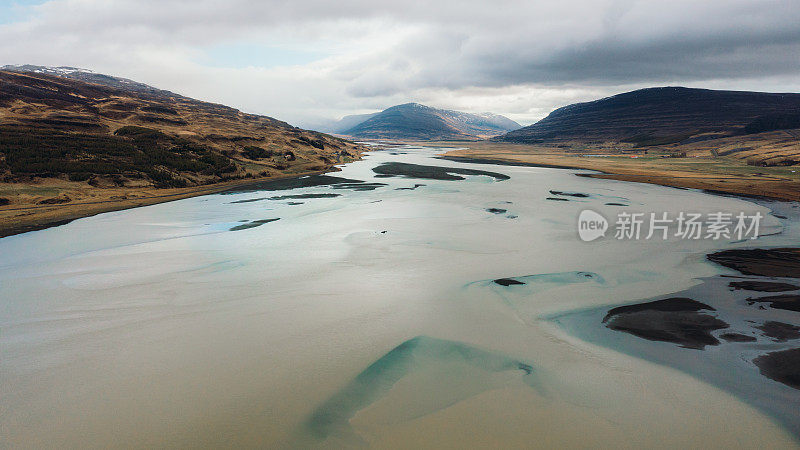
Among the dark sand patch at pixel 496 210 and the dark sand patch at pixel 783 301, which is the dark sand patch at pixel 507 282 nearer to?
the dark sand patch at pixel 783 301

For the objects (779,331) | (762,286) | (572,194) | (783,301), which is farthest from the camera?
(572,194)

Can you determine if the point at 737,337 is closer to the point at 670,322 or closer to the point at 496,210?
the point at 670,322

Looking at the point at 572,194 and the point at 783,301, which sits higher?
the point at 572,194

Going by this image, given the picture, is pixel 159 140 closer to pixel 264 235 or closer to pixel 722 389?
pixel 264 235

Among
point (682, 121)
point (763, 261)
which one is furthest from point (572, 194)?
point (682, 121)

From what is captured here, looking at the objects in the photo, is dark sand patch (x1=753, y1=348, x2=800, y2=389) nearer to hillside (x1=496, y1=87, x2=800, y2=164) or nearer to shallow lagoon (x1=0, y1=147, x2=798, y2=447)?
shallow lagoon (x1=0, y1=147, x2=798, y2=447)

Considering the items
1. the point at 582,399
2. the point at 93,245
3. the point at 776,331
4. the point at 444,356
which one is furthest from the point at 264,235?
the point at 776,331

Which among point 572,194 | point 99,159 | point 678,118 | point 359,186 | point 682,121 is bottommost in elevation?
point 572,194

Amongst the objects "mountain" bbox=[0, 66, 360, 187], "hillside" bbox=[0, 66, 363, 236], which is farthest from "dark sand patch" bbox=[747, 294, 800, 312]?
"mountain" bbox=[0, 66, 360, 187]
